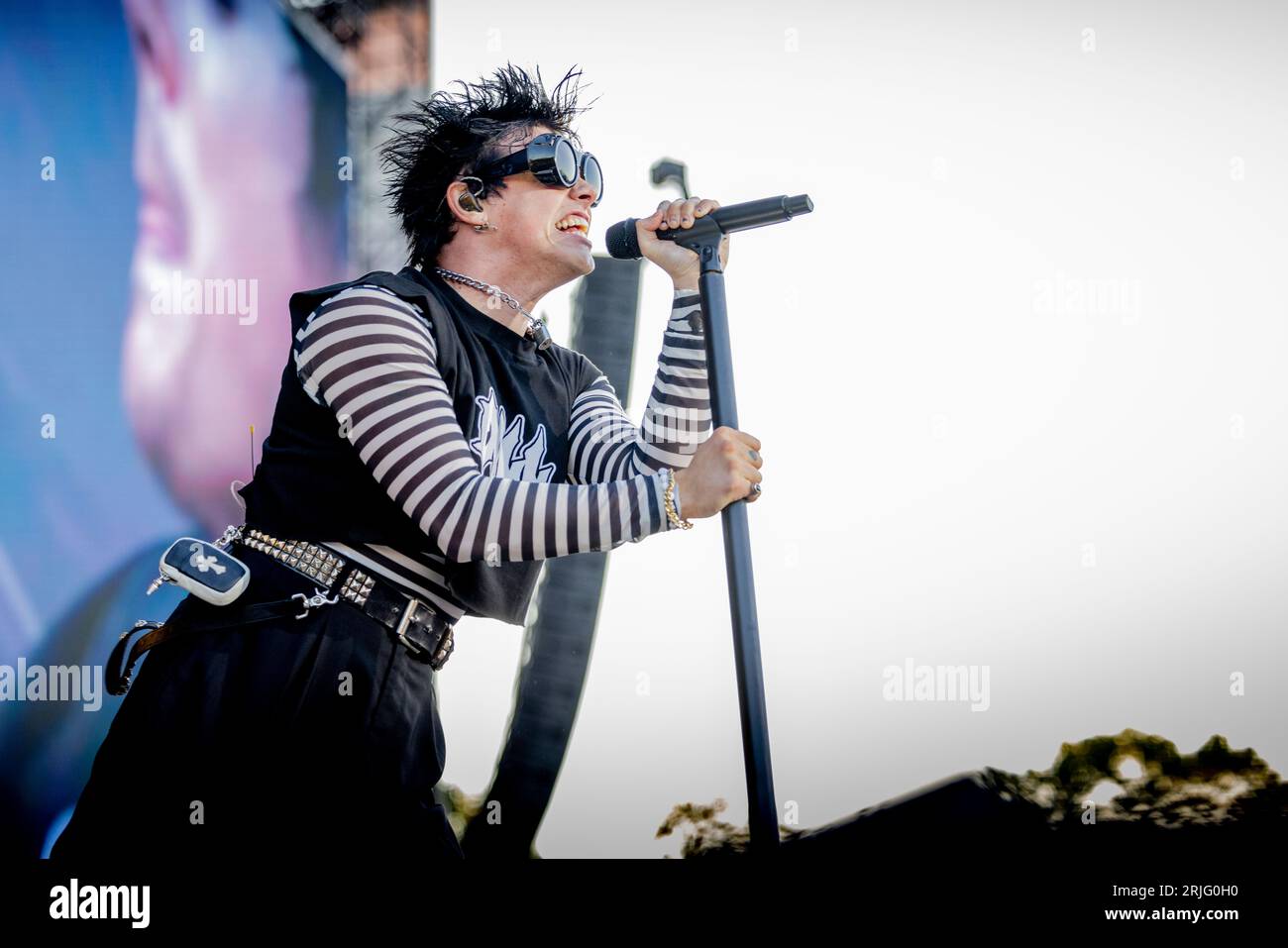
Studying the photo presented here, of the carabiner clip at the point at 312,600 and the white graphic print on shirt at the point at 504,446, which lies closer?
the carabiner clip at the point at 312,600

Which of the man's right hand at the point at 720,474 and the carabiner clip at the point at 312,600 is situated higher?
the man's right hand at the point at 720,474

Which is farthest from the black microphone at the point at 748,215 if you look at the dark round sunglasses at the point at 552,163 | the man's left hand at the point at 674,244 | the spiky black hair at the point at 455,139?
the spiky black hair at the point at 455,139

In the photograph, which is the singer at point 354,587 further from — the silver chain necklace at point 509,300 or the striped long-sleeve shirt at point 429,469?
the silver chain necklace at point 509,300

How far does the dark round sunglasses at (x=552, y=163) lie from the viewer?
1.81 m

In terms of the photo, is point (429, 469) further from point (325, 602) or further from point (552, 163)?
point (552, 163)

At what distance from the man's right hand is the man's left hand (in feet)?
1.04

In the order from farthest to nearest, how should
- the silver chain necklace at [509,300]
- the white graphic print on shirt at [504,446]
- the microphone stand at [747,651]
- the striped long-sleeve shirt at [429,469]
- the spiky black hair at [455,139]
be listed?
1. the spiky black hair at [455,139]
2. the silver chain necklace at [509,300]
3. the white graphic print on shirt at [504,446]
4. the striped long-sleeve shirt at [429,469]
5. the microphone stand at [747,651]

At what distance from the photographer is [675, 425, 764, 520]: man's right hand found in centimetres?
127

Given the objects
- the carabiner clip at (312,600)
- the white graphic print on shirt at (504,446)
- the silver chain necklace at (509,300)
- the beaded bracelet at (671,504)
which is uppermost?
the silver chain necklace at (509,300)

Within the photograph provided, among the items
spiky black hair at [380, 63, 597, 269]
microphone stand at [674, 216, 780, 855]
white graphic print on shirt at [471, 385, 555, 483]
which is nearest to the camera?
microphone stand at [674, 216, 780, 855]

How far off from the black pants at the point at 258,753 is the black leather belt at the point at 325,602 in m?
0.01

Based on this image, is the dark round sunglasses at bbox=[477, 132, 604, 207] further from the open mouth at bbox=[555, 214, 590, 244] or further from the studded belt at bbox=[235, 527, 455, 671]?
the studded belt at bbox=[235, 527, 455, 671]

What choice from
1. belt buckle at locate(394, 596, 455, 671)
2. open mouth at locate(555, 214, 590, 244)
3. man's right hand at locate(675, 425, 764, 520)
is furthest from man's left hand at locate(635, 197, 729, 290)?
belt buckle at locate(394, 596, 455, 671)
